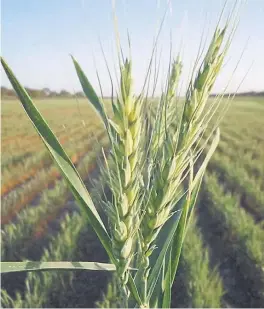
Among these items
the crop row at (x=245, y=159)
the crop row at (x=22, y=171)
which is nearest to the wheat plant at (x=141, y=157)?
the crop row at (x=22, y=171)

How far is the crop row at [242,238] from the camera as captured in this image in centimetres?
209

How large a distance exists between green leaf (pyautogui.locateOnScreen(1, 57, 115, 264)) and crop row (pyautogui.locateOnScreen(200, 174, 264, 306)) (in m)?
1.80

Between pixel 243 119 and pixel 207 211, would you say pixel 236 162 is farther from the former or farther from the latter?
pixel 243 119

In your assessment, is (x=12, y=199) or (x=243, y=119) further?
(x=243, y=119)

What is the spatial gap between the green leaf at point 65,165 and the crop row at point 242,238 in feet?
5.90

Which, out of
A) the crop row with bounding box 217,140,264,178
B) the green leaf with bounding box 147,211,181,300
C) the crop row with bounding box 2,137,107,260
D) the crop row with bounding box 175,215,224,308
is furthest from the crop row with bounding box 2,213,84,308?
the crop row with bounding box 217,140,264,178

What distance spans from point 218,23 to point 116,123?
12 cm

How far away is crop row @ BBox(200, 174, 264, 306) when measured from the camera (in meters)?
2.09

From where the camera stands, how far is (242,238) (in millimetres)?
2334

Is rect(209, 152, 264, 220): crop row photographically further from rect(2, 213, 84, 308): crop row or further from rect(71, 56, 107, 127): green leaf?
rect(71, 56, 107, 127): green leaf

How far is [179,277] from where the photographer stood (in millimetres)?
2113

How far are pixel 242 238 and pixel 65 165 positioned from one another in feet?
6.80

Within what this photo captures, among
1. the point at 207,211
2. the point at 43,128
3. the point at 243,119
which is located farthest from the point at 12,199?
the point at 243,119

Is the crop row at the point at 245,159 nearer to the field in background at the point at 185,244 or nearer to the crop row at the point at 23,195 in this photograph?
the field in background at the point at 185,244
